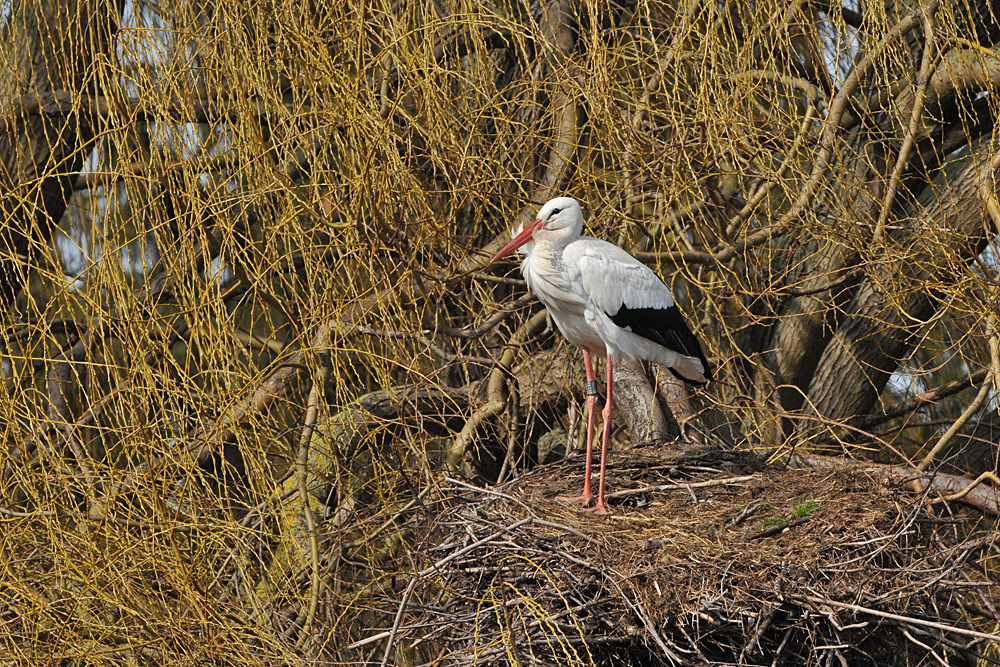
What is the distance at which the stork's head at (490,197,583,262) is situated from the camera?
4.39 meters

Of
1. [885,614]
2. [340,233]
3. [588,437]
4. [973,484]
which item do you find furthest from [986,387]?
[340,233]

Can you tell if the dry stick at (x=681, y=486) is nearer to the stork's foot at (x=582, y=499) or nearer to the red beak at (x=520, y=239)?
the stork's foot at (x=582, y=499)

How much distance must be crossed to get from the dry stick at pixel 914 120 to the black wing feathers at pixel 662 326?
782 mm

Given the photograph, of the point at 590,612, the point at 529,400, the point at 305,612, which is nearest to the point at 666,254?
the point at 529,400

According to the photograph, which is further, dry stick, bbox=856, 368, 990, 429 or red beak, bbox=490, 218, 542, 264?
dry stick, bbox=856, 368, 990, 429

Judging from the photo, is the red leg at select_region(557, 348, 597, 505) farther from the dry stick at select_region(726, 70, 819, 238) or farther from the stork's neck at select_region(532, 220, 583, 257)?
the dry stick at select_region(726, 70, 819, 238)

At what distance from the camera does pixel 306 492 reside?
4270 mm

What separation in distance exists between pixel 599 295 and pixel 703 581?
132cm

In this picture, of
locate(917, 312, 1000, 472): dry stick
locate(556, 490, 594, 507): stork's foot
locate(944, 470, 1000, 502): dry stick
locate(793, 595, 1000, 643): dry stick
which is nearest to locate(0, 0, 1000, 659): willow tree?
locate(917, 312, 1000, 472): dry stick

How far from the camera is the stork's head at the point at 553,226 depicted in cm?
439

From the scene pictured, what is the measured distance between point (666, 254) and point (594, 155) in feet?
1.68

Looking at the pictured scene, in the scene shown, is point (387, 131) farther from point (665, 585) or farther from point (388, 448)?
point (665, 585)

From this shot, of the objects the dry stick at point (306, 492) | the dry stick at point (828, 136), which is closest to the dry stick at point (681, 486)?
the dry stick at point (828, 136)

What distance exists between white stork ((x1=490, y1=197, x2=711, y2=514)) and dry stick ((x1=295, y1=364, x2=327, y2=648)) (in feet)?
2.81
